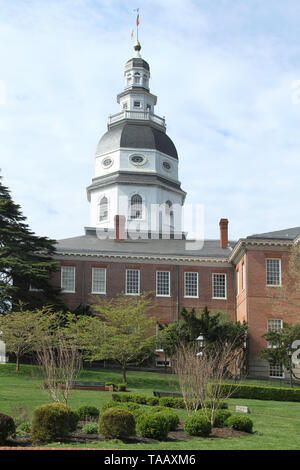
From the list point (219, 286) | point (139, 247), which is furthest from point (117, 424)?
point (139, 247)

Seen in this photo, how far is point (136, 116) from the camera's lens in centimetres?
6562

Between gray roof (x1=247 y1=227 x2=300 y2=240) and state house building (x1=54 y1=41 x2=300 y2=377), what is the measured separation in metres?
0.07

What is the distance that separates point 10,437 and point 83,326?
23027 millimetres

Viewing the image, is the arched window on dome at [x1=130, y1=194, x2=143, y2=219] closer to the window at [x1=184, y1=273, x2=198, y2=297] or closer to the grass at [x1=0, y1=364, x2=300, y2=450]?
the window at [x1=184, y1=273, x2=198, y2=297]

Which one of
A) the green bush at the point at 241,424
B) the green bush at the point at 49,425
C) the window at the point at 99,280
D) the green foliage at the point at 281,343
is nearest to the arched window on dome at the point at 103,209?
the window at the point at 99,280

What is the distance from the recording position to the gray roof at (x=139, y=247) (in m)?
47.1

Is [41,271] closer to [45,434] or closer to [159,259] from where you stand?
[159,259]

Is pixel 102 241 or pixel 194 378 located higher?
pixel 102 241

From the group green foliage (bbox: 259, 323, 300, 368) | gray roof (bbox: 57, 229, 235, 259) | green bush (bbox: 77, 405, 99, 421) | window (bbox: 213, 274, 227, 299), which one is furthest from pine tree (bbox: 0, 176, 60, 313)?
green bush (bbox: 77, 405, 99, 421)

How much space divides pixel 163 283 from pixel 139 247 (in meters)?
3.27

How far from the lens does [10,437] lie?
1602 cm

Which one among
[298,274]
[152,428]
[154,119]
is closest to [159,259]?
[298,274]

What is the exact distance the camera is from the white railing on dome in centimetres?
6562

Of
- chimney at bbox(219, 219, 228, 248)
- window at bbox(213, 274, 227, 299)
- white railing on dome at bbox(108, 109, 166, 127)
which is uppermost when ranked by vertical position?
white railing on dome at bbox(108, 109, 166, 127)
